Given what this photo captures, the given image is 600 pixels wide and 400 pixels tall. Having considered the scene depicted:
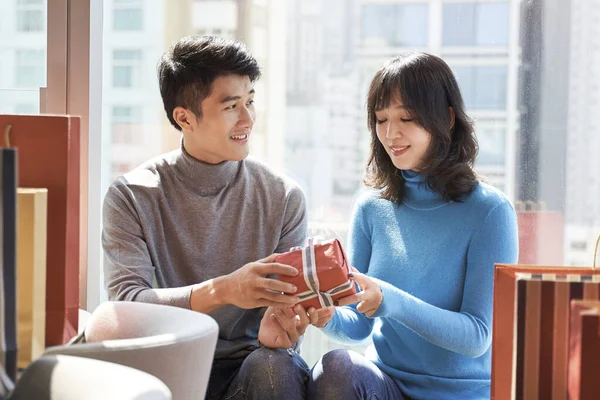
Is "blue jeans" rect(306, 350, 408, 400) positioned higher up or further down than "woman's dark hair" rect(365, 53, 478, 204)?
further down

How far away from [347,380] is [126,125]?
121 centimetres

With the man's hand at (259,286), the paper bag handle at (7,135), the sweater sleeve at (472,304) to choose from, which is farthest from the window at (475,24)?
the paper bag handle at (7,135)

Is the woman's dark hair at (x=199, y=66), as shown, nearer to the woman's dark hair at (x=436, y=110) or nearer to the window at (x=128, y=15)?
the woman's dark hair at (x=436, y=110)

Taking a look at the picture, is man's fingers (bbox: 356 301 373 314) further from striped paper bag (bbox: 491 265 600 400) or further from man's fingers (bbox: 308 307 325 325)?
striped paper bag (bbox: 491 265 600 400)

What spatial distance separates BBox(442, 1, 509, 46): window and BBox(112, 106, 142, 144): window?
101 centimetres

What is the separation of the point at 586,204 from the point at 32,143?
1.62 meters

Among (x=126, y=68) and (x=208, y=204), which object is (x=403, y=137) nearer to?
(x=208, y=204)

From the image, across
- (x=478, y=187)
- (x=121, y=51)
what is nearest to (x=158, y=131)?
(x=121, y=51)

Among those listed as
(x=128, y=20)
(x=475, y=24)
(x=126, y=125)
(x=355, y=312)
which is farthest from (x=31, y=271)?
(x=475, y=24)

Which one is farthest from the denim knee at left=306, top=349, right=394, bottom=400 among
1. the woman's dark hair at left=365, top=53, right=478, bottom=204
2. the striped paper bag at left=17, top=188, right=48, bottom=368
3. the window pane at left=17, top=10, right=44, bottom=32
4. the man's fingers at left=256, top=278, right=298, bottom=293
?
the window pane at left=17, top=10, right=44, bottom=32

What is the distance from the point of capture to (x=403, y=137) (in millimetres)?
2068

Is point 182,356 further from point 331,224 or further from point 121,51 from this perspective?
point 121,51

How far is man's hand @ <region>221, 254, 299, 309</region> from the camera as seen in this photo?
1785mm

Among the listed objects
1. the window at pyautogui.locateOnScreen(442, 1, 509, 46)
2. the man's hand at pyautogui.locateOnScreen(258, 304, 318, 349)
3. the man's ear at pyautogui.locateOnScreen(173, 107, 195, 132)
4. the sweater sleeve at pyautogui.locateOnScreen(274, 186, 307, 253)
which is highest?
Result: the window at pyautogui.locateOnScreen(442, 1, 509, 46)
